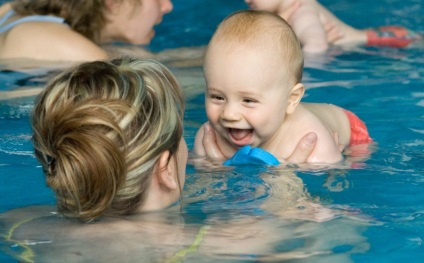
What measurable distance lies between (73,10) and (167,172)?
3.02 metres

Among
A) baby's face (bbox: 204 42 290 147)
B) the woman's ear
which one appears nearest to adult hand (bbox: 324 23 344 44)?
baby's face (bbox: 204 42 290 147)

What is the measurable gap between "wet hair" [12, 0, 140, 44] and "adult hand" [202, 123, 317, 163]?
187cm

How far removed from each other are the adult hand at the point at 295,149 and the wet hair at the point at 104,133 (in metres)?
1.19

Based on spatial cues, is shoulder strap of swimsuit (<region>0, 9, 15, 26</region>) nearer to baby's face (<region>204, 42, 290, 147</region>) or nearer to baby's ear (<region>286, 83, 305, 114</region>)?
baby's face (<region>204, 42, 290, 147</region>)

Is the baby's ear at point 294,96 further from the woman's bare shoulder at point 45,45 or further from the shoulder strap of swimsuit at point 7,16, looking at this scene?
the shoulder strap of swimsuit at point 7,16

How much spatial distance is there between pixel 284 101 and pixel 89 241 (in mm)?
1394

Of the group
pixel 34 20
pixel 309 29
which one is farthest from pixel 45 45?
pixel 309 29

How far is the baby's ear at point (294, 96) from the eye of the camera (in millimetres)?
3691

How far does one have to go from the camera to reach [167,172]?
2.67 metres

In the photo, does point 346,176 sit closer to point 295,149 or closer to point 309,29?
point 295,149

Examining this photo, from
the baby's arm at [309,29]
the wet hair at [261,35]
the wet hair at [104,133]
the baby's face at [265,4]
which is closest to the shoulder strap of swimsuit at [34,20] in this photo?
the baby's face at [265,4]

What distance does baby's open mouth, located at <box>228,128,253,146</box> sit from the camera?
3.69 metres

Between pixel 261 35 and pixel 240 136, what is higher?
pixel 261 35

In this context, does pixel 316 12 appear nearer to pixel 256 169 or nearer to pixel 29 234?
pixel 256 169
